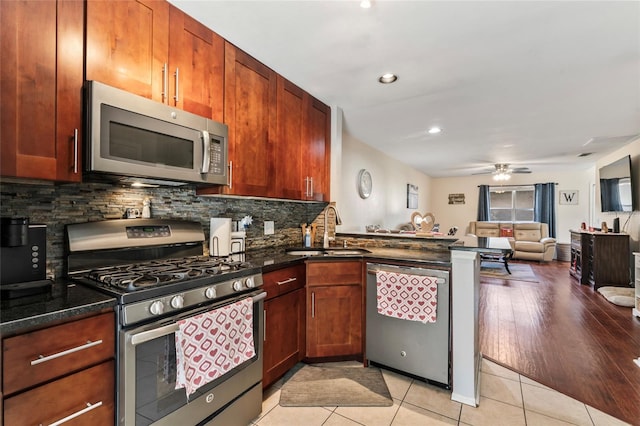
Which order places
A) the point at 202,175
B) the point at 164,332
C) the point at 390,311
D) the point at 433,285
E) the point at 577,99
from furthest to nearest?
the point at 577,99 → the point at 390,311 → the point at 433,285 → the point at 202,175 → the point at 164,332

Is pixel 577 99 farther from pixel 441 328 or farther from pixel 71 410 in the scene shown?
pixel 71 410

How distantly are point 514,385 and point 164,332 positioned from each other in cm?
236

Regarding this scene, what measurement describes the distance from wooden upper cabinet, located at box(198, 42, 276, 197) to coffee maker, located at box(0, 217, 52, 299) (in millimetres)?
908

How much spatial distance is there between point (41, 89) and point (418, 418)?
8.22 ft

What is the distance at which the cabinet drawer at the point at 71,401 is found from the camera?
3.10ft

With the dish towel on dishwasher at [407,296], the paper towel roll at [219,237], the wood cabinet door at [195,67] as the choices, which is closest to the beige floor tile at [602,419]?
the dish towel on dishwasher at [407,296]

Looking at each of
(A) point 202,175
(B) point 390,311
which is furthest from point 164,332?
(B) point 390,311

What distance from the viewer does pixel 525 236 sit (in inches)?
306

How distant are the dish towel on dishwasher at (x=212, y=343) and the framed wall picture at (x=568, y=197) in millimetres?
9237

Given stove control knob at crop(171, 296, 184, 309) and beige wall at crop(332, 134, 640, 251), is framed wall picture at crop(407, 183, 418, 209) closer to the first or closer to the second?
beige wall at crop(332, 134, 640, 251)

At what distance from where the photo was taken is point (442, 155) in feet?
19.4

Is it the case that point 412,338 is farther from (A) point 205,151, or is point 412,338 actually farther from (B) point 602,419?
(A) point 205,151

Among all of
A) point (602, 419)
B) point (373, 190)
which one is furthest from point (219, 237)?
point (373, 190)

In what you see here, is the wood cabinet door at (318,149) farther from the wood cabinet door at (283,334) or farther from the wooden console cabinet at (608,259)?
the wooden console cabinet at (608,259)
